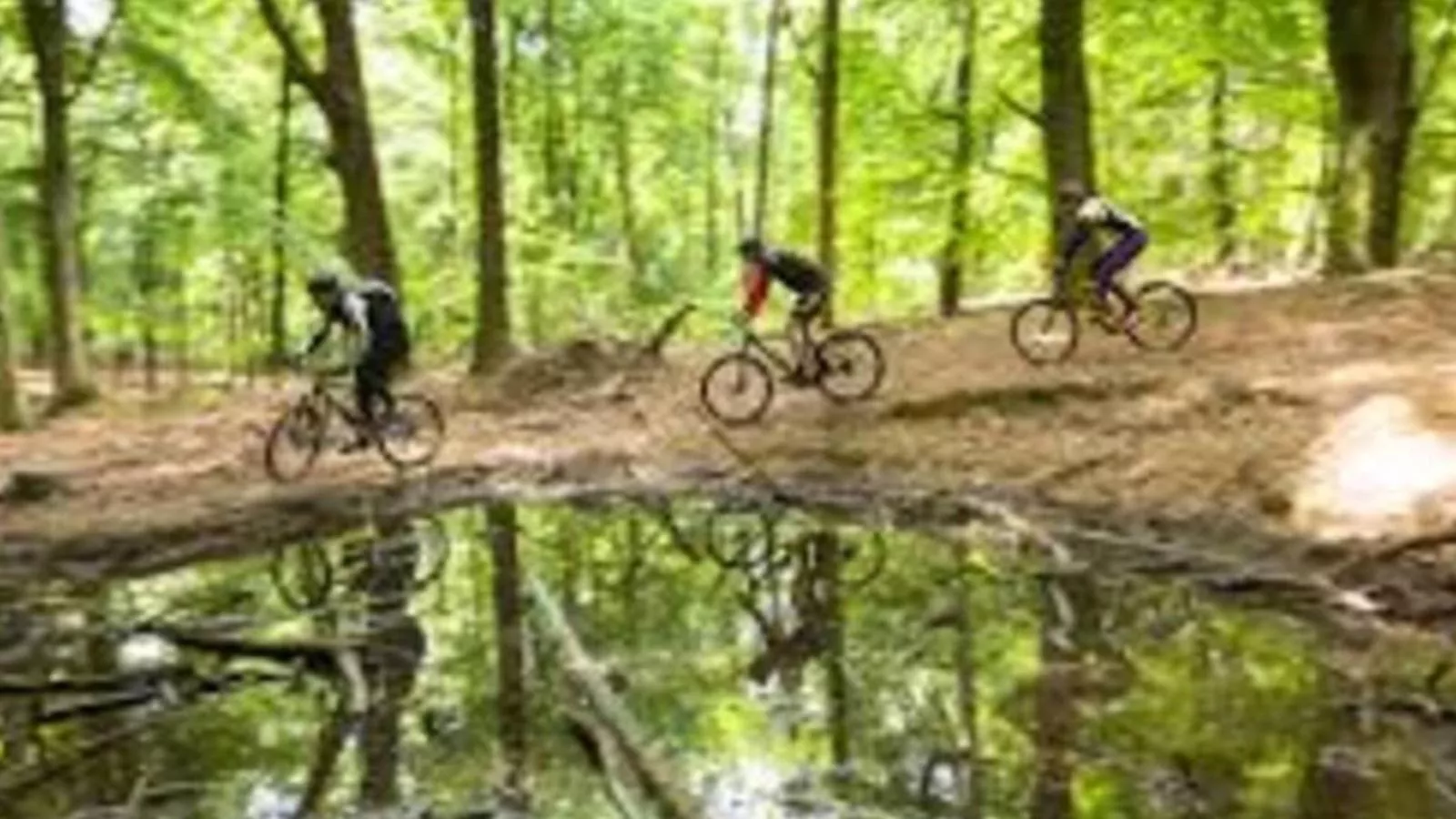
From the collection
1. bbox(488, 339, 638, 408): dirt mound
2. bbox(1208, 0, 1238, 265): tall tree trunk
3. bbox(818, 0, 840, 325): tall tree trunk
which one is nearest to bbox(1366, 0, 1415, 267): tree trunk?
bbox(818, 0, 840, 325): tall tree trunk

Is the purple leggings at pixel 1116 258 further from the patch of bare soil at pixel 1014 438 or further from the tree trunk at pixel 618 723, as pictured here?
the tree trunk at pixel 618 723

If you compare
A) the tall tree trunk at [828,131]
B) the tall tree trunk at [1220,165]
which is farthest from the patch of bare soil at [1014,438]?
the tall tree trunk at [1220,165]

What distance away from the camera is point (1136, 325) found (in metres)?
21.1

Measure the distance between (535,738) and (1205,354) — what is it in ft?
37.3

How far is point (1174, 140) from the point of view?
3709 cm

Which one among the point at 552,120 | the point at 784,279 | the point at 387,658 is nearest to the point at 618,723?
the point at 387,658

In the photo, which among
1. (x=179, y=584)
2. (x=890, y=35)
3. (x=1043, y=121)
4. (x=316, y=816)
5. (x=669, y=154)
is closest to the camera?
(x=316, y=816)

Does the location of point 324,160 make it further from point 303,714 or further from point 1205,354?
point 303,714

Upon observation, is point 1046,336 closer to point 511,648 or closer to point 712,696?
point 511,648

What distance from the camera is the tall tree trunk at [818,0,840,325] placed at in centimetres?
2812

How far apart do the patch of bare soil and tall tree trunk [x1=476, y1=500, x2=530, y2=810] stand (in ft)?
5.67

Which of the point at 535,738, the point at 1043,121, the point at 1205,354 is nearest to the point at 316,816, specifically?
the point at 535,738

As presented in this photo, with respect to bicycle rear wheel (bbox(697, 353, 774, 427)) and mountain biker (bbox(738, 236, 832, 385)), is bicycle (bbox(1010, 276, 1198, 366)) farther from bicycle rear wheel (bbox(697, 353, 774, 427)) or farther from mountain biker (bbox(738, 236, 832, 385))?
bicycle rear wheel (bbox(697, 353, 774, 427))

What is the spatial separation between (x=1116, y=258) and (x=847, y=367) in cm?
309
